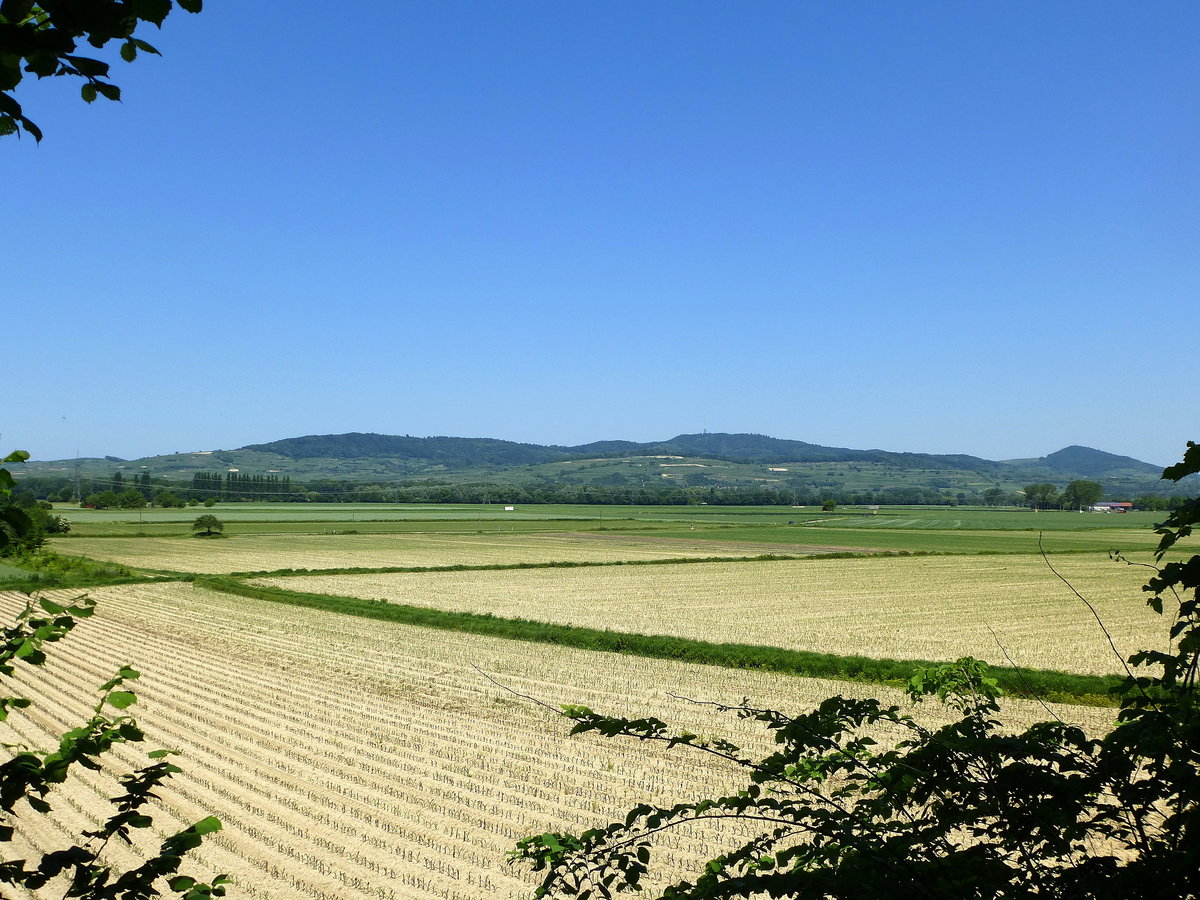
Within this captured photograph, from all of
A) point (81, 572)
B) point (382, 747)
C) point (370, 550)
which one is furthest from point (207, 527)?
point (382, 747)

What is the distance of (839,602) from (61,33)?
35169 mm

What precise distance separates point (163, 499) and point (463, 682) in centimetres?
12991

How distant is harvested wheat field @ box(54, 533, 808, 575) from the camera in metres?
52.6

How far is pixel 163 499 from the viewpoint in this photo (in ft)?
435

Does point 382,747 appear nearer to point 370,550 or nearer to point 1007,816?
point 1007,816

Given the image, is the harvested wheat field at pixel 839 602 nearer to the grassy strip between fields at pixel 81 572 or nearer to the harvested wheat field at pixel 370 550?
A: the grassy strip between fields at pixel 81 572

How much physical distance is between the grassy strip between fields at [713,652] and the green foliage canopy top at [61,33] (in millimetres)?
14404

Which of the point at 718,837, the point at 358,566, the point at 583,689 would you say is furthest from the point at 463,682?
the point at 358,566

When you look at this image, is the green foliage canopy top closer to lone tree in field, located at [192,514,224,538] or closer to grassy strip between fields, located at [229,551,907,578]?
grassy strip between fields, located at [229,551,907,578]

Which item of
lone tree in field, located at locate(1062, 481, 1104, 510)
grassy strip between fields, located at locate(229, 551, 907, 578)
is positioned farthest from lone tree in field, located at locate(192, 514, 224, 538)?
lone tree in field, located at locate(1062, 481, 1104, 510)

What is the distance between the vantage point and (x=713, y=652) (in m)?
22.1

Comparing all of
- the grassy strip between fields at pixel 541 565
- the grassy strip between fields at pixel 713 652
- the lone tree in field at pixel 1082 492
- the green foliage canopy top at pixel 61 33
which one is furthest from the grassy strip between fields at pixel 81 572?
the lone tree in field at pixel 1082 492

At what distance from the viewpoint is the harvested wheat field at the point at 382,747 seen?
888 centimetres

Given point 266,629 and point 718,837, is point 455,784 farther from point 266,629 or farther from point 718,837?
point 266,629
